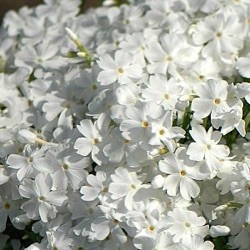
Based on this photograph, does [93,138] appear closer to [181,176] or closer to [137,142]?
[137,142]

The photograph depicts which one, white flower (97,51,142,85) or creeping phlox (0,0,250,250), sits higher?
white flower (97,51,142,85)

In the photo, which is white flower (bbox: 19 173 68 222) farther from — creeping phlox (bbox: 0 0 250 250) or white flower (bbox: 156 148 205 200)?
white flower (bbox: 156 148 205 200)

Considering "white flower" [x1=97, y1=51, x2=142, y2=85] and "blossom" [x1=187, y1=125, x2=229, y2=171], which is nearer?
"blossom" [x1=187, y1=125, x2=229, y2=171]

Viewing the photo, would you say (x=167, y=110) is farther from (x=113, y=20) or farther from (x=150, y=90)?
(x=113, y=20)

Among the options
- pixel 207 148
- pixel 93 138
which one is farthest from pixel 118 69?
pixel 207 148

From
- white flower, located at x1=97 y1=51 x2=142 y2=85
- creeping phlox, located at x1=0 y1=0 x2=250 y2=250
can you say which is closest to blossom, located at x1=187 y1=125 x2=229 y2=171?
creeping phlox, located at x1=0 y1=0 x2=250 y2=250

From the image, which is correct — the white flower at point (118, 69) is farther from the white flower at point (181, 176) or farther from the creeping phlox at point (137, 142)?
the white flower at point (181, 176)

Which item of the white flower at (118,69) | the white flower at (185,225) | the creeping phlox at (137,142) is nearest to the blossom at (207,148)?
the creeping phlox at (137,142)

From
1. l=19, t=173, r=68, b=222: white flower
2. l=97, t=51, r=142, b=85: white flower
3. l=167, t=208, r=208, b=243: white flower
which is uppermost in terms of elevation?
l=97, t=51, r=142, b=85: white flower

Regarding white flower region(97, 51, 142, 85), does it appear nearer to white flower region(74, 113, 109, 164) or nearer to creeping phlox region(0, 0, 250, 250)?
creeping phlox region(0, 0, 250, 250)
